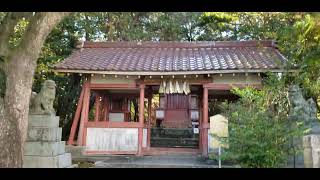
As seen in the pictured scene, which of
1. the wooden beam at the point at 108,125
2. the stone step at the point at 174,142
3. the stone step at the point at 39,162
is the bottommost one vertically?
the stone step at the point at 39,162

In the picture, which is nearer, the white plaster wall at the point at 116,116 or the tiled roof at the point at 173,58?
the tiled roof at the point at 173,58

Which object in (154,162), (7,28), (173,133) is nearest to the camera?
(7,28)

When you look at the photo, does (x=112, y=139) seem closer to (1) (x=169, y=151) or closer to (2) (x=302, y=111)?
(1) (x=169, y=151)

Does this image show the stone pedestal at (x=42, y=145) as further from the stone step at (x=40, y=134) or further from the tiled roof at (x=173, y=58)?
the tiled roof at (x=173, y=58)

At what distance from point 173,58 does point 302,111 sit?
6660mm

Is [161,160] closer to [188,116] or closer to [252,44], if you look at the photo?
[188,116]

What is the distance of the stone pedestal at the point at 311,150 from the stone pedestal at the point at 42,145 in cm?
601

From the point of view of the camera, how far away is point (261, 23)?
18.7 metres

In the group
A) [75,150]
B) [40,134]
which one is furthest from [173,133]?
[40,134]

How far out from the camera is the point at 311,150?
812cm

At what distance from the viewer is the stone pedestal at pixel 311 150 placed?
8.02m

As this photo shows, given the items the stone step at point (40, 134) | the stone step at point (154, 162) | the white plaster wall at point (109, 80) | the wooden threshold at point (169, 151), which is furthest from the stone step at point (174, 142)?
the stone step at point (40, 134)

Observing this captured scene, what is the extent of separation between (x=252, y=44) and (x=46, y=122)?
32.1ft
